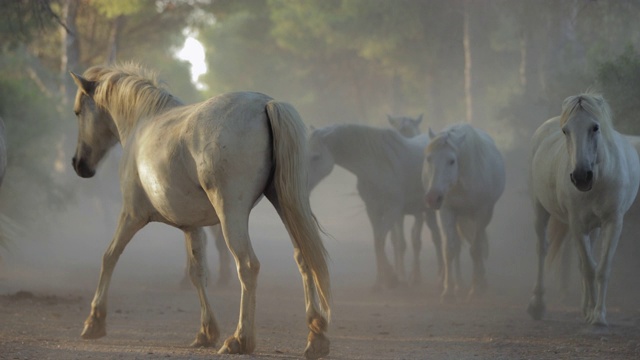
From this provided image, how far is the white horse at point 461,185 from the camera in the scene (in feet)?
37.3

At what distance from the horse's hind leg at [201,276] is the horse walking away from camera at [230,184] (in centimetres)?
1

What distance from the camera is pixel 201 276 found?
736cm

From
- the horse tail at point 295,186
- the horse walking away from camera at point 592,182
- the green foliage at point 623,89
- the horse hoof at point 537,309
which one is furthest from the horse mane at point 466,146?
the horse tail at point 295,186

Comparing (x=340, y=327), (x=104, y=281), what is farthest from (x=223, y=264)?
(x=104, y=281)

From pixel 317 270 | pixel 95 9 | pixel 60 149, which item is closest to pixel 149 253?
pixel 60 149

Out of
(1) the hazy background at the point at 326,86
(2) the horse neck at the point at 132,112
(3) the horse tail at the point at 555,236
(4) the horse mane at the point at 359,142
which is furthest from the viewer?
(1) the hazy background at the point at 326,86

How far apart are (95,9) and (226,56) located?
1772 centimetres

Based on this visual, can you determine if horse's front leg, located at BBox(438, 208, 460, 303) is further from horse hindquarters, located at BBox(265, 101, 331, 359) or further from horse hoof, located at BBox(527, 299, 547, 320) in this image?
horse hindquarters, located at BBox(265, 101, 331, 359)

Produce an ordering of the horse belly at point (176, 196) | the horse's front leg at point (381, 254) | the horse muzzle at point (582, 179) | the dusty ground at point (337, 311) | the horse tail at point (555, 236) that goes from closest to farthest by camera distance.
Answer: the horse belly at point (176, 196) → the dusty ground at point (337, 311) → the horse muzzle at point (582, 179) → the horse tail at point (555, 236) → the horse's front leg at point (381, 254)

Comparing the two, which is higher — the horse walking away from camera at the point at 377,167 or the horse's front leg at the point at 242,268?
the horse walking away from camera at the point at 377,167

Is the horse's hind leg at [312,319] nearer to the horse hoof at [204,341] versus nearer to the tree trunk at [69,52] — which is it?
the horse hoof at [204,341]

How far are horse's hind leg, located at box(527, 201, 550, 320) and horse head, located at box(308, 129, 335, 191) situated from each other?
11.7 ft

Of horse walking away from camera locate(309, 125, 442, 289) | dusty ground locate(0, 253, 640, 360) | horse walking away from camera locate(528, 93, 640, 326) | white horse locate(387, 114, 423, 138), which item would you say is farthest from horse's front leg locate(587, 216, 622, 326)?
white horse locate(387, 114, 423, 138)

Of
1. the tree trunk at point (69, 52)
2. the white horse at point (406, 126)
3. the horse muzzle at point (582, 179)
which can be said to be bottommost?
the horse muzzle at point (582, 179)
